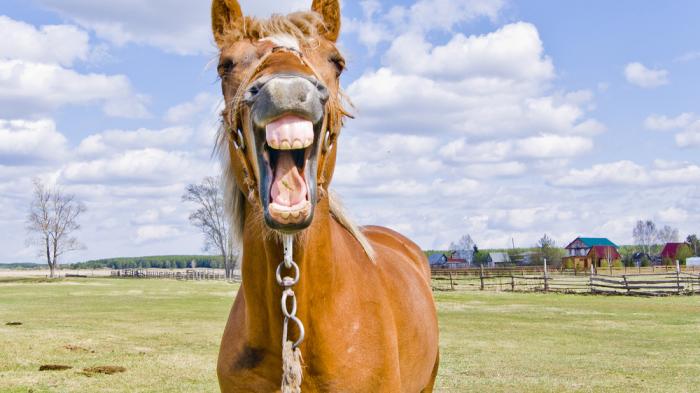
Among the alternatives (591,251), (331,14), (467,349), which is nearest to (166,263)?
(591,251)

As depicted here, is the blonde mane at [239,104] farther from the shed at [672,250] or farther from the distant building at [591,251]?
the shed at [672,250]

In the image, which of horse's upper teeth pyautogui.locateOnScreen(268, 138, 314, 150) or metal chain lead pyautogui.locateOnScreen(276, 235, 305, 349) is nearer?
horse's upper teeth pyautogui.locateOnScreen(268, 138, 314, 150)

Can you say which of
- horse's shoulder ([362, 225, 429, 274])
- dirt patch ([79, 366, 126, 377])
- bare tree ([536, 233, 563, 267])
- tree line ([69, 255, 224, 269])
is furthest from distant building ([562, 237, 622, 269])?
horse's shoulder ([362, 225, 429, 274])

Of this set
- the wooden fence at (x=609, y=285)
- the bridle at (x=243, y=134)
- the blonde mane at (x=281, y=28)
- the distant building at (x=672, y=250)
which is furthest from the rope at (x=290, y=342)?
the distant building at (x=672, y=250)

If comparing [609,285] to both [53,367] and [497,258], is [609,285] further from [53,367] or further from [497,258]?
[497,258]

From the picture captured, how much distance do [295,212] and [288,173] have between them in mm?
153

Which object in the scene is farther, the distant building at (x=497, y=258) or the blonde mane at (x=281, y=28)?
the distant building at (x=497, y=258)

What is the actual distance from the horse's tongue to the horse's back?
10.9ft

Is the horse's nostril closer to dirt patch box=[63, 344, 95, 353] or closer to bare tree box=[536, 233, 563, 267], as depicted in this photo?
dirt patch box=[63, 344, 95, 353]

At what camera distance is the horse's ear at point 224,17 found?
2.87 m

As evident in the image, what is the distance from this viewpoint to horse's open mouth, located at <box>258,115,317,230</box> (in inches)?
79.4

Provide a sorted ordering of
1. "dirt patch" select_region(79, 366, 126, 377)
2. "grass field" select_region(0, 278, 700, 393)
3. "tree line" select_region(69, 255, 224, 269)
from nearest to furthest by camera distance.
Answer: "grass field" select_region(0, 278, 700, 393) < "dirt patch" select_region(79, 366, 126, 377) < "tree line" select_region(69, 255, 224, 269)

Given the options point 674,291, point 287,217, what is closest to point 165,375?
point 287,217

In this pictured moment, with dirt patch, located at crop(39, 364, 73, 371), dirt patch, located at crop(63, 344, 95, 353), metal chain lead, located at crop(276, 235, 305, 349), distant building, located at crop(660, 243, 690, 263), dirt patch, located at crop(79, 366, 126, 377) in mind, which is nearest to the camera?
metal chain lead, located at crop(276, 235, 305, 349)
